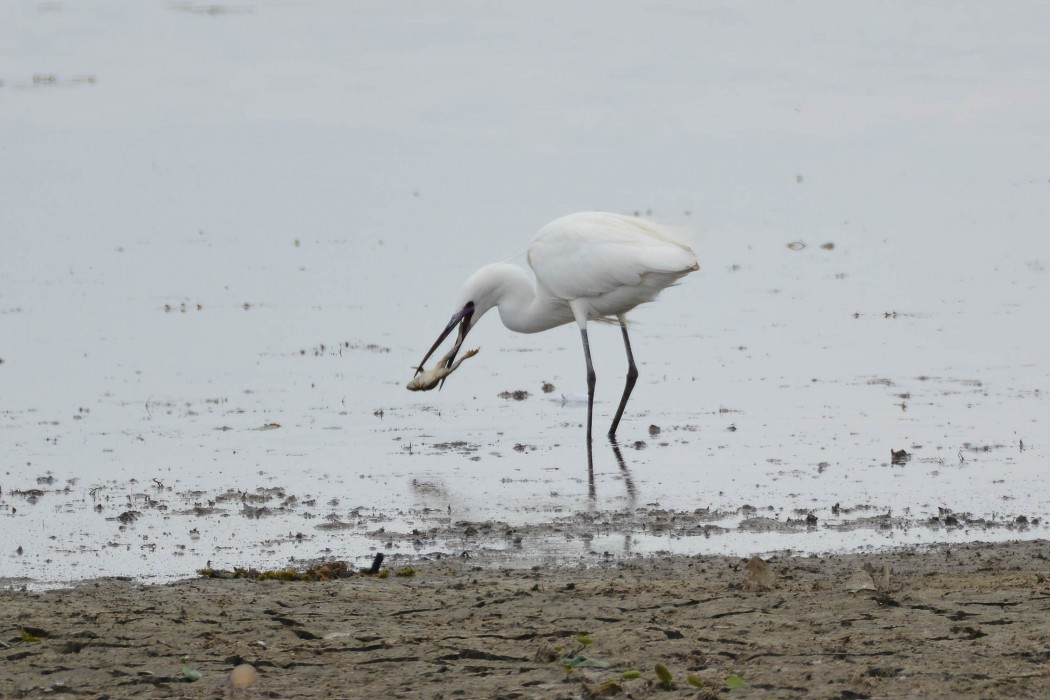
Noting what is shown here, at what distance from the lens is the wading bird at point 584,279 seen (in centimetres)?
1073

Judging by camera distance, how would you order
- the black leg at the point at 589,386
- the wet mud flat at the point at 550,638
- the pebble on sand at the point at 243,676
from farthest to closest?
1. the black leg at the point at 589,386
2. the pebble on sand at the point at 243,676
3. the wet mud flat at the point at 550,638

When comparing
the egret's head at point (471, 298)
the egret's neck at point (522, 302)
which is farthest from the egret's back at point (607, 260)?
the egret's head at point (471, 298)

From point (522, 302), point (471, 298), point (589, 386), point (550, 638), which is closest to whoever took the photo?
point (550, 638)

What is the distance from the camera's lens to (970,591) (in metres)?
6.02

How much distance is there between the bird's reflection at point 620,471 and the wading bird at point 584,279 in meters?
0.57

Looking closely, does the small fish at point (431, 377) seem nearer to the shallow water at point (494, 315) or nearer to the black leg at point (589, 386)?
the shallow water at point (494, 315)

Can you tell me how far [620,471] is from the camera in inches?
361

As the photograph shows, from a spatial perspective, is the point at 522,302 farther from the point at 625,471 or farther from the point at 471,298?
the point at 625,471

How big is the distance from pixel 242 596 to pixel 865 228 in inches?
437

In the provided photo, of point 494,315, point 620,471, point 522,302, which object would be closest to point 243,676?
point 620,471

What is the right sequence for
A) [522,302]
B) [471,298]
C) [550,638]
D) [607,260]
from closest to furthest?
[550,638], [607,260], [471,298], [522,302]

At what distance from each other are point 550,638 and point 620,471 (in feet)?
12.1

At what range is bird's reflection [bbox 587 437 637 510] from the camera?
8.48 meters

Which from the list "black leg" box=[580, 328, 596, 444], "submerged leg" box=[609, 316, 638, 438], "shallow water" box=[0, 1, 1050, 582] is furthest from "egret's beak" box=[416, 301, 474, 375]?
"submerged leg" box=[609, 316, 638, 438]
